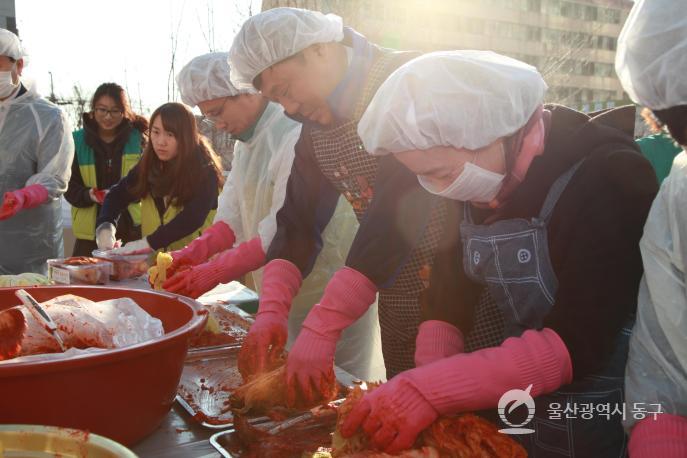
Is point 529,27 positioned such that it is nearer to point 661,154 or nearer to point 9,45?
point 9,45

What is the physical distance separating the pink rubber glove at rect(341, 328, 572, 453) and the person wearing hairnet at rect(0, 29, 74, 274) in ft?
10.4

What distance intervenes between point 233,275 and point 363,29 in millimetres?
5211

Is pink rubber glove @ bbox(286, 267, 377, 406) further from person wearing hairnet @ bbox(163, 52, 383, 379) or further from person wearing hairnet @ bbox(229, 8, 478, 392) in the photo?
person wearing hairnet @ bbox(163, 52, 383, 379)

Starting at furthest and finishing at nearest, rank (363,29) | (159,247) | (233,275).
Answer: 1. (363,29)
2. (159,247)
3. (233,275)

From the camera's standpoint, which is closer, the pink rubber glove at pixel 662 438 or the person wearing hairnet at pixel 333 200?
the pink rubber glove at pixel 662 438

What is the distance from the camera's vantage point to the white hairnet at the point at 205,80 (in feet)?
9.06

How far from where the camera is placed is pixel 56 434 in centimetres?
91

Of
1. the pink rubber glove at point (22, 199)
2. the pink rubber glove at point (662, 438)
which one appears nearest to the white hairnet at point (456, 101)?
the pink rubber glove at point (662, 438)

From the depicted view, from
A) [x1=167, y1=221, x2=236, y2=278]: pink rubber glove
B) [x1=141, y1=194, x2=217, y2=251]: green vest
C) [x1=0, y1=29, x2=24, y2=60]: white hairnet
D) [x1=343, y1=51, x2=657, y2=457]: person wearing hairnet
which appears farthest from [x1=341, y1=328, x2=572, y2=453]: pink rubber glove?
[x1=0, y1=29, x2=24, y2=60]: white hairnet

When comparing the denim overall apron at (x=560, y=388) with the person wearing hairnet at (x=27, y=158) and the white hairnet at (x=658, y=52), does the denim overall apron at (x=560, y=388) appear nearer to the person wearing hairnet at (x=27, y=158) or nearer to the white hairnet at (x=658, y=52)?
the white hairnet at (x=658, y=52)

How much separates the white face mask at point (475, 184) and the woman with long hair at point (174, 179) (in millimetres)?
2473

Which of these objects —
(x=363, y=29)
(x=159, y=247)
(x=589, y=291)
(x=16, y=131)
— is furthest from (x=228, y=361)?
(x=363, y=29)

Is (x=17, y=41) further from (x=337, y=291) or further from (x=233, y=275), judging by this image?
(x=337, y=291)

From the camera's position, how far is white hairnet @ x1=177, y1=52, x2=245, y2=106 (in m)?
2.76
